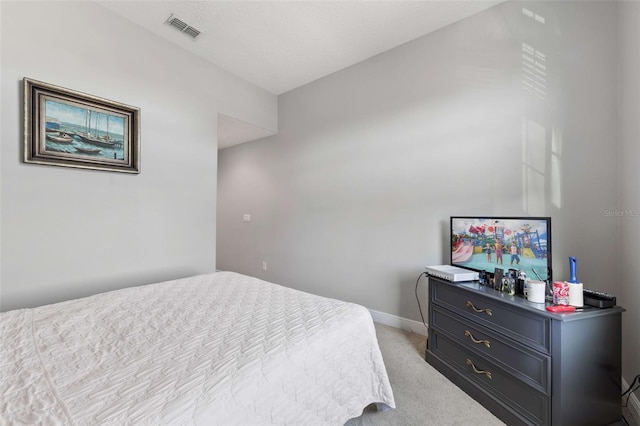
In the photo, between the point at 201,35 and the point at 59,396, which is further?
the point at 201,35

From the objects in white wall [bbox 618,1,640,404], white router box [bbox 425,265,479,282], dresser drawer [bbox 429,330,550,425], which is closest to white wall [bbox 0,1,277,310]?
white router box [bbox 425,265,479,282]

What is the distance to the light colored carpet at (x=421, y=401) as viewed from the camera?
1483 millimetres

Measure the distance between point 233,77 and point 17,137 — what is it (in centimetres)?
204

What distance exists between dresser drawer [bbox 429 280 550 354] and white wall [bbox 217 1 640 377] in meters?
0.58

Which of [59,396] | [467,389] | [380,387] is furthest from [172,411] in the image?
[467,389]

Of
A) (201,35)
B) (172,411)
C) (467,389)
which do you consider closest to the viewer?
(172,411)

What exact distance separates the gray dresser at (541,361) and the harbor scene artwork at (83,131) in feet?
9.64

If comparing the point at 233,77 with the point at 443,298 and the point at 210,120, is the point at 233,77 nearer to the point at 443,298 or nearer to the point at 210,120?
the point at 210,120

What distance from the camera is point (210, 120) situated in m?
2.89

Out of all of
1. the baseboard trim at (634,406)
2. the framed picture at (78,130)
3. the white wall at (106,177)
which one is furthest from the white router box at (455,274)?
the framed picture at (78,130)

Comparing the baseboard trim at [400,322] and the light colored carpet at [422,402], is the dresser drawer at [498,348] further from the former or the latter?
the baseboard trim at [400,322]

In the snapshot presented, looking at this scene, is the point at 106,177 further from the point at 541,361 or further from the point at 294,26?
the point at 541,361

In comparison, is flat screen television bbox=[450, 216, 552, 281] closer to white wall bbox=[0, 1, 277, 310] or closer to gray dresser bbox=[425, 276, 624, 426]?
gray dresser bbox=[425, 276, 624, 426]

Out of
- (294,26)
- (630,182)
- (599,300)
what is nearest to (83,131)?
A: (294,26)
